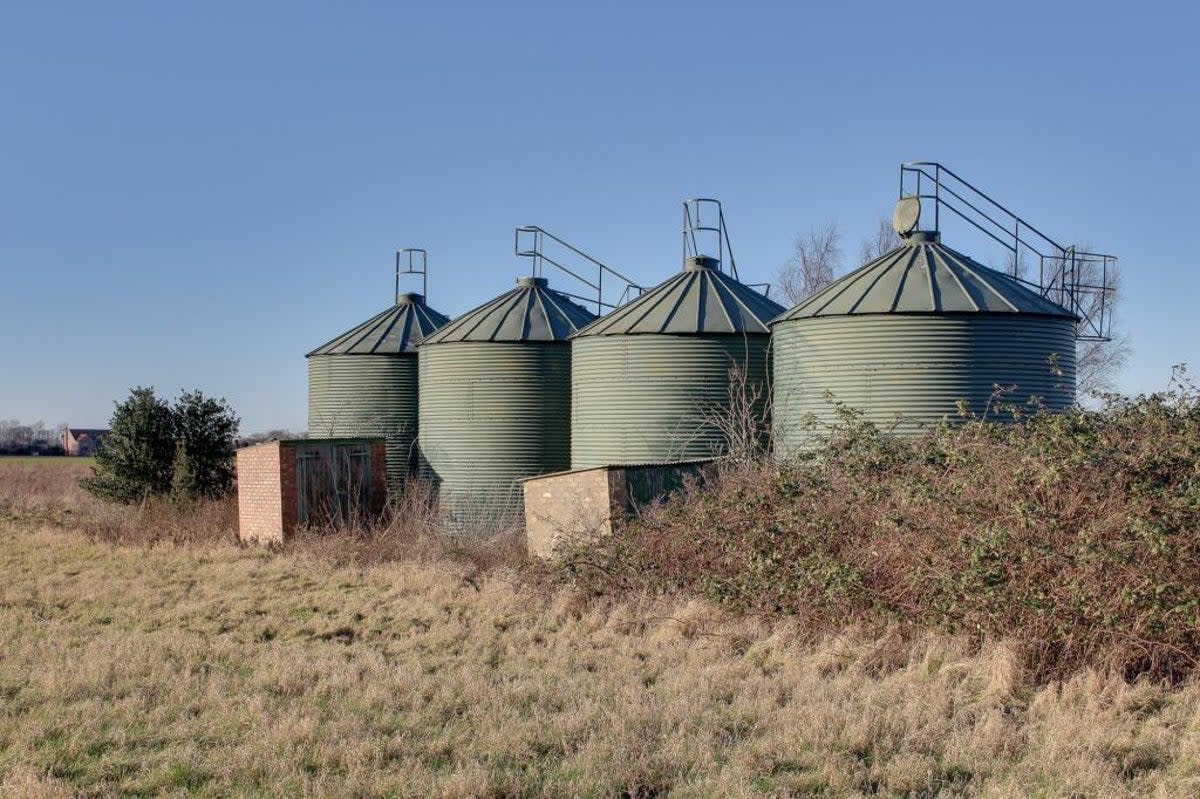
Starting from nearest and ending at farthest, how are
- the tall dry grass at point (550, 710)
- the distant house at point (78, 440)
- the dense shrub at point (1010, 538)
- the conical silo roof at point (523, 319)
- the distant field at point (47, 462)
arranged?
the tall dry grass at point (550, 710)
the dense shrub at point (1010, 538)
the conical silo roof at point (523, 319)
the distant field at point (47, 462)
the distant house at point (78, 440)

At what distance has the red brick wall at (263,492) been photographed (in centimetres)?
2033

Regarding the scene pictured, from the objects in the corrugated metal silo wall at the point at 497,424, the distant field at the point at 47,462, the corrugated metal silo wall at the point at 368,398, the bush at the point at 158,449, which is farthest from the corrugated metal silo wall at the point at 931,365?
the distant field at the point at 47,462

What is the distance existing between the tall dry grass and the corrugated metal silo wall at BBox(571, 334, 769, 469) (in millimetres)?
5186

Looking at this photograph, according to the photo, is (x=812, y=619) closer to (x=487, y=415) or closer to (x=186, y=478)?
(x=487, y=415)

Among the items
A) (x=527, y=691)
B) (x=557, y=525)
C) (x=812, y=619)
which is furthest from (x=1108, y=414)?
(x=557, y=525)

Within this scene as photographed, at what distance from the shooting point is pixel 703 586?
41.0 feet

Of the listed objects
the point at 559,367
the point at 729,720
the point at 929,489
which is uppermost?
the point at 559,367

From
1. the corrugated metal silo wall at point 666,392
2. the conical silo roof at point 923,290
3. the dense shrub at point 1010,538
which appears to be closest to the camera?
the dense shrub at point 1010,538

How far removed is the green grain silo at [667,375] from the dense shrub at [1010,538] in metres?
6.04

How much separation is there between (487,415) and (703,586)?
9582mm

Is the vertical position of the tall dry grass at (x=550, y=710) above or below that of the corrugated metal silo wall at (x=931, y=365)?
below

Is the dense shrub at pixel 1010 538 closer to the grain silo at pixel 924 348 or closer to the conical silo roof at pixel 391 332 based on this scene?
the grain silo at pixel 924 348

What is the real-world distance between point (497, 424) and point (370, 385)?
390 centimetres

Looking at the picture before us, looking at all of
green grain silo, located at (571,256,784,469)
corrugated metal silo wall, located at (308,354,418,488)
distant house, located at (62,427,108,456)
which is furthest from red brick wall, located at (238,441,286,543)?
distant house, located at (62,427,108,456)
